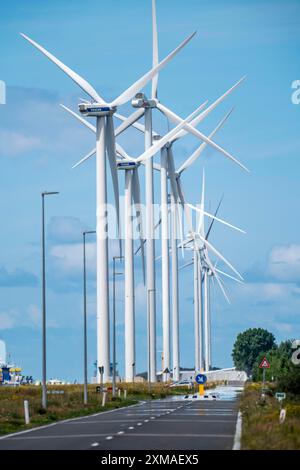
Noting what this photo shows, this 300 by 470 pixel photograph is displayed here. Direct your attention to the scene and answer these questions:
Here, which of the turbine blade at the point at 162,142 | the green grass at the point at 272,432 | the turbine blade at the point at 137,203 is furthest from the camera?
the turbine blade at the point at 137,203

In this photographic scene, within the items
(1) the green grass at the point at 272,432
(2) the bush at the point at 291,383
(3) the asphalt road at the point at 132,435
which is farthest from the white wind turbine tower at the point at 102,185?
Answer: (1) the green grass at the point at 272,432

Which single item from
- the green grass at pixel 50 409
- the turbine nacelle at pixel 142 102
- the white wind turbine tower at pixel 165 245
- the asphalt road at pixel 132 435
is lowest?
the asphalt road at pixel 132 435

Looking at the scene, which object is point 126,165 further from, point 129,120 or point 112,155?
point 112,155

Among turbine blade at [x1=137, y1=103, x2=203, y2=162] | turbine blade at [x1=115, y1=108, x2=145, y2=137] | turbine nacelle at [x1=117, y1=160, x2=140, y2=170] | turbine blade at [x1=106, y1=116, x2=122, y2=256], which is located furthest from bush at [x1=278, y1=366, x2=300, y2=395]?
turbine nacelle at [x1=117, y1=160, x2=140, y2=170]

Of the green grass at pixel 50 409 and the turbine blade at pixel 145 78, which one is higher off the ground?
the turbine blade at pixel 145 78

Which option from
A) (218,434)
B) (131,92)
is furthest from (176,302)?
(218,434)

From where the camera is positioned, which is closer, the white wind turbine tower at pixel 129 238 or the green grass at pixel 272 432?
the green grass at pixel 272 432

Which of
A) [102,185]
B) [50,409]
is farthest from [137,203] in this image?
[50,409]

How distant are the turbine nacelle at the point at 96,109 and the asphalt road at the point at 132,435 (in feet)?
171

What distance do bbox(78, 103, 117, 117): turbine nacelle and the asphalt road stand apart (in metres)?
52.2

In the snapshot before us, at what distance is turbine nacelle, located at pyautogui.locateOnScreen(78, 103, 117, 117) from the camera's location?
106 meters

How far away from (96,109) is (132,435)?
6801 centimetres

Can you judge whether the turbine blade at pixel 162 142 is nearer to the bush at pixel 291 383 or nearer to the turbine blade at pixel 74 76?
the turbine blade at pixel 74 76

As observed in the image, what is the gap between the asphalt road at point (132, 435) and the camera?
35.4 m
